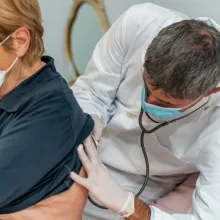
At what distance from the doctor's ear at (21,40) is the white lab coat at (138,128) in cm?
45

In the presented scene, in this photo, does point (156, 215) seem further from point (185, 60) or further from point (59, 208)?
point (185, 60)

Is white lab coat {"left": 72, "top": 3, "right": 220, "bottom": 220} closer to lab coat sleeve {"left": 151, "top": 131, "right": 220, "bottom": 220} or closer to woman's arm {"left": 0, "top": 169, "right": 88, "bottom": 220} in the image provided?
lab coat sleeve {"left": 151, "top": 131, "right": 220, "bottom": 220}

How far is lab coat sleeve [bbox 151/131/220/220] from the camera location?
4.09ft

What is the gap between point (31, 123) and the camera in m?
0.99

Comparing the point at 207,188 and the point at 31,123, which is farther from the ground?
the point at 31,123

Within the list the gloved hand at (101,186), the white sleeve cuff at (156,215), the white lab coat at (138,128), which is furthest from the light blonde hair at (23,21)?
the white sleeve cuff at (156,215)

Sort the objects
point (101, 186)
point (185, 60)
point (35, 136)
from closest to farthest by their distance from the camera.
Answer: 1. point (35, 136)
2. point (185, 60)
3. point (101, 186)

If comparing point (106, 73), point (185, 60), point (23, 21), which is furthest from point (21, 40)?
point (106, 73)

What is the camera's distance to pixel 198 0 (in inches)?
61.2

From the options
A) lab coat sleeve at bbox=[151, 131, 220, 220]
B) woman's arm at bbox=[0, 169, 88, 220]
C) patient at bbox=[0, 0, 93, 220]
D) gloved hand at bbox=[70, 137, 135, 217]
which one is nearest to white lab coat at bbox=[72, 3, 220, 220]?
lab coat sleeve at bbox=[151, 131, 220, 220]

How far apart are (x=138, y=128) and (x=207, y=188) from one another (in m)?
0.33

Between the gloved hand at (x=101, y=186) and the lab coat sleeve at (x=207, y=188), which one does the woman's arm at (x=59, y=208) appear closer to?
the gloved hand at (x=101, y=186)

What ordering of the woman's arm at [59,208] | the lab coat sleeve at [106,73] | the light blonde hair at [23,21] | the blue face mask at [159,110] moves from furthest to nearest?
the lab coat sleeve at [106,73]
the blue face mask at [159,110]
the woman's arm at [59,208]
the light blonde hair at [23,21]

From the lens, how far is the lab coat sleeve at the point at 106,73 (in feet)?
4.90
